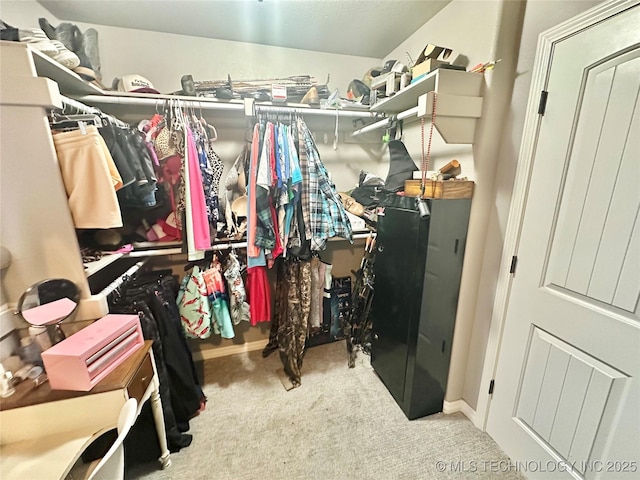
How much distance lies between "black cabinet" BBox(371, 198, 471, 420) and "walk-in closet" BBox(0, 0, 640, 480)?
0.05 ft

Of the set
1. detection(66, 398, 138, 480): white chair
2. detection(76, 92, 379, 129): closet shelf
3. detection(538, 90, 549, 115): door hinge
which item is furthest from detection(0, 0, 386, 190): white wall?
detection(66, 398, 138, 480): white chair

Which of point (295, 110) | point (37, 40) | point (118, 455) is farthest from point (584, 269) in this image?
point (37, 40)

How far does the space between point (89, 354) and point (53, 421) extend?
261mm

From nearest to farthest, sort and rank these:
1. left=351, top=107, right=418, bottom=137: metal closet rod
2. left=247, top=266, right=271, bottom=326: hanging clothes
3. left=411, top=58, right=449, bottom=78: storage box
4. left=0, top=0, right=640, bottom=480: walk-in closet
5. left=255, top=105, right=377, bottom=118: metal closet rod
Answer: left=0, top=0, right=640, bottom=480: walk-in closet, left=411, top=58, right=449, bottom=78: storage box, left=351, top=107, right=418, bottom=137: metal closet rod, left=255, top=105, right=377, bottom=118: metal closet rod, left=247, top=266, right=271, bottom=326: hanging clothes

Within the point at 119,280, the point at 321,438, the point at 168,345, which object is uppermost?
the point at 119,280

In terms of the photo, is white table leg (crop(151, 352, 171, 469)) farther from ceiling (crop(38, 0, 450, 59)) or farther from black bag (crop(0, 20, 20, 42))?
ceiling (crop(38, 0, 450, 59))

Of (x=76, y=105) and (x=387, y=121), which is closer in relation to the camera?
(x=76, y=105)

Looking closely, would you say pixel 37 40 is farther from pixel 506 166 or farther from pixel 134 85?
pixel 506 166

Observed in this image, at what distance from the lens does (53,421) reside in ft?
3.08

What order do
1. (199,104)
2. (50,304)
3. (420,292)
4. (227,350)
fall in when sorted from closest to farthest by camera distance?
1. (50,304)
2. (420,292)
3. (199,104)
4. (227,350)

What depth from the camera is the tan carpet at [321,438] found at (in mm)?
1325

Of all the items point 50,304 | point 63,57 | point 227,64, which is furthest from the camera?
point 227,64

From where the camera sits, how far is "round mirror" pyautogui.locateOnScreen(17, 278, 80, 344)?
1.02m

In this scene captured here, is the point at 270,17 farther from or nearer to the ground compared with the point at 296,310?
farther from the ground
